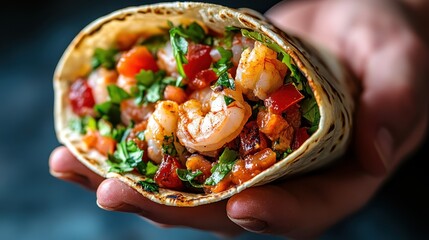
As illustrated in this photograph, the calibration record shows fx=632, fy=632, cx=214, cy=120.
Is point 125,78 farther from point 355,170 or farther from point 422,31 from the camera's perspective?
point 422,31

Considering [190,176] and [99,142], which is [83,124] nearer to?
[99,142]

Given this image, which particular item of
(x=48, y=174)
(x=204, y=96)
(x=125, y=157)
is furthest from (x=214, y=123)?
(x=48, y=174)

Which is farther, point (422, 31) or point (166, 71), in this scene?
point (422, 31)

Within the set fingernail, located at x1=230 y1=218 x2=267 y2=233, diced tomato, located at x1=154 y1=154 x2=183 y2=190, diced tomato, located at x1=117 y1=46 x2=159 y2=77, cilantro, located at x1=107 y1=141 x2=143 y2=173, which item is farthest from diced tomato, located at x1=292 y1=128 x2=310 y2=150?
diced tomato, located at x1=117 y1=46 x2=159 y2=77

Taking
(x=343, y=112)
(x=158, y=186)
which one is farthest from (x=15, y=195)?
(x=343, y=112)

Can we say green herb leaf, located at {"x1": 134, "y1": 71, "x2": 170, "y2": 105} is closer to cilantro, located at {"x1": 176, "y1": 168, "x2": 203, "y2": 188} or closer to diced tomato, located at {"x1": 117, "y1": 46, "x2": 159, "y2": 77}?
diced tomato, located at {"x1": 117, "y1": 46, "x2": 159, "y2": 77}

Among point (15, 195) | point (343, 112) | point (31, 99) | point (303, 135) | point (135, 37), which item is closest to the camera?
point (303, 135)

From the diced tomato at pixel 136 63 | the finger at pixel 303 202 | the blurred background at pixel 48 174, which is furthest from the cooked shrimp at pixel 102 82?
the blurred background at pixel 48 174
